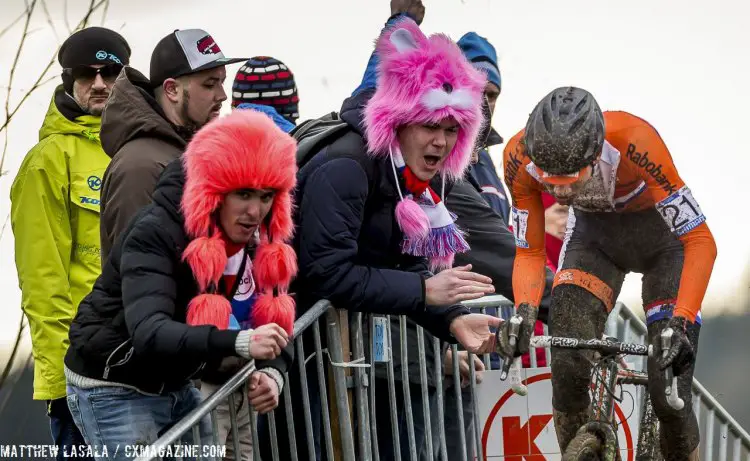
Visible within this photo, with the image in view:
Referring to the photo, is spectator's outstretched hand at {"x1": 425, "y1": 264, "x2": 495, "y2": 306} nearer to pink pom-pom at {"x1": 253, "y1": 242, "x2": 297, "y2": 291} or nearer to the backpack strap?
the backpack strap

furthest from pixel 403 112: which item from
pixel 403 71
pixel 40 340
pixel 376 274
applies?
pixel 40 340

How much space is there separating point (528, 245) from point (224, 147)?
188 centimetres

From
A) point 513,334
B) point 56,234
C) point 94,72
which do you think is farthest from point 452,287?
point 94,72

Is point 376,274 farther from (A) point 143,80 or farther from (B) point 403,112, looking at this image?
(A) point 143,80

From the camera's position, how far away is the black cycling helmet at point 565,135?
5895mm

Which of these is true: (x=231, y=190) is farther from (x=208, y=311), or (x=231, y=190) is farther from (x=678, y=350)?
(x=678, y=350)

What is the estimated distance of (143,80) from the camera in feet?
19.4

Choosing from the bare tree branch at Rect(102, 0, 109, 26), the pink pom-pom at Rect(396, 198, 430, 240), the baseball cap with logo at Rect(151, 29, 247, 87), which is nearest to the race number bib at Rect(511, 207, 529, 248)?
the pink pom-pom at Rect(396, 198, 430, 240)

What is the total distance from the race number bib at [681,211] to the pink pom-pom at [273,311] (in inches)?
72.2

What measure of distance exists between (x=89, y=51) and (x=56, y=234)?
0.87 metres

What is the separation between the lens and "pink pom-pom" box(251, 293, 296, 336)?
5.04 meters

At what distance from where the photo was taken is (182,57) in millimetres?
5902

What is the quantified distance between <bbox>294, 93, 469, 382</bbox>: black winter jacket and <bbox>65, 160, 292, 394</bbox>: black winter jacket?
0.71 m

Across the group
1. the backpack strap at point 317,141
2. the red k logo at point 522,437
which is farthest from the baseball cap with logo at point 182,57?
the red k logo at point 522,437
